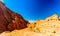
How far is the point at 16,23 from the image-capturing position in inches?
134

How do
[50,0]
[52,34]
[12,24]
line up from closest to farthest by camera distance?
[52,34] → [50,0] → [12,24]

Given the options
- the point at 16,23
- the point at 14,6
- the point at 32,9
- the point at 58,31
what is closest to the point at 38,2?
the point at 32,9

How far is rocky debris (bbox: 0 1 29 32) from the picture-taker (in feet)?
11.0

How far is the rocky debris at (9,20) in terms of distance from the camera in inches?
132

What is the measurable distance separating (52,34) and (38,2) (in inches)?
43.9

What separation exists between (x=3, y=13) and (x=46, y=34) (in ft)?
5.37

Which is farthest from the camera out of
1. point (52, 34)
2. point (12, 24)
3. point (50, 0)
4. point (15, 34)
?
point (12, 24)

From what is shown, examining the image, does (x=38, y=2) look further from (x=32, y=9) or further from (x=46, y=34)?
(x=46, y=34)

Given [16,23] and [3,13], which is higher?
[3,13]

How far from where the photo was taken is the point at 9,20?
3.40 metres

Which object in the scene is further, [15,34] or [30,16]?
[30,16]

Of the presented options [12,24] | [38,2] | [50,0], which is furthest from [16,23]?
[50,0]

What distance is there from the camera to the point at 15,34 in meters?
2.54

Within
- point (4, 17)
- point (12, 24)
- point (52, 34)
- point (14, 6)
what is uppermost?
point (14, 6)
